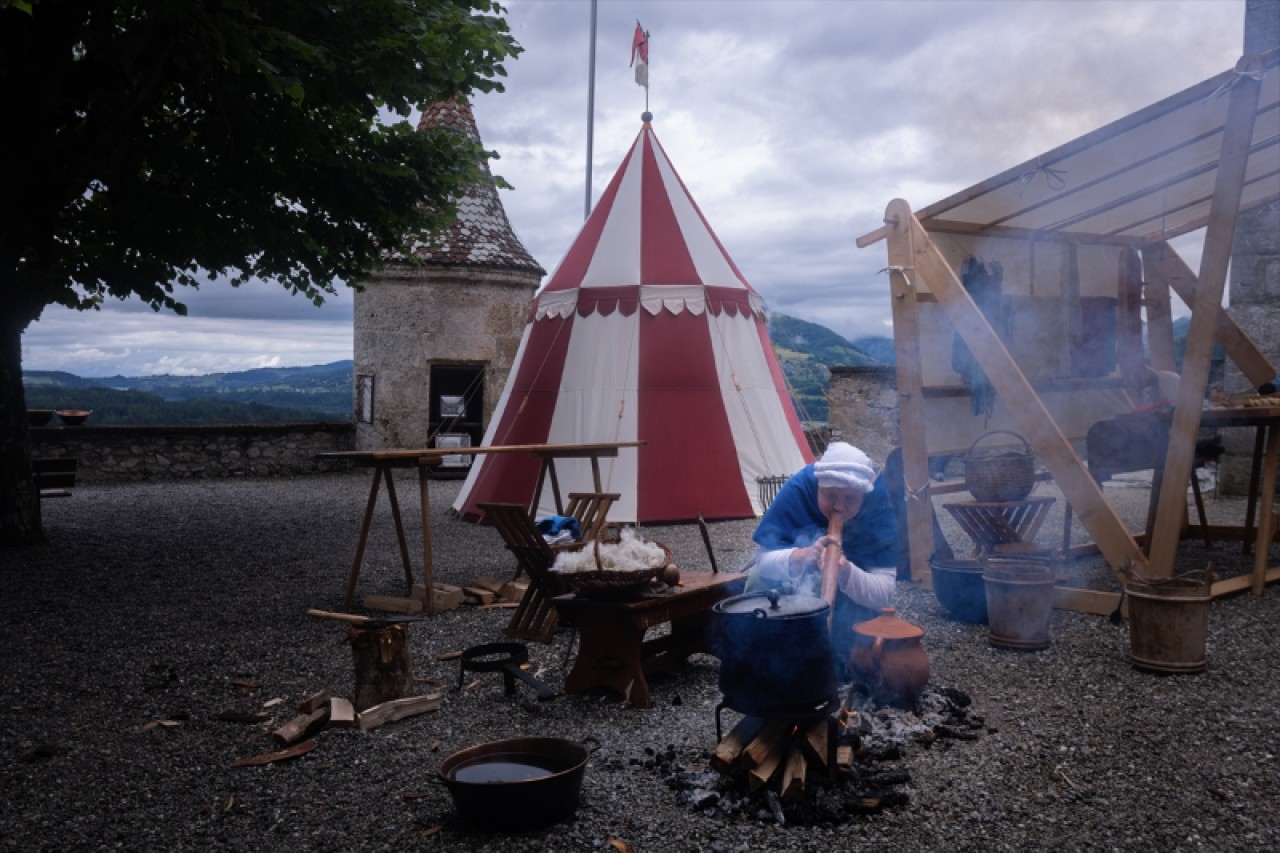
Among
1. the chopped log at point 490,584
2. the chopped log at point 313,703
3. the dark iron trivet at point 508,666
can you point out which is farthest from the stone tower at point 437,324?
the chopped log at point 313,703

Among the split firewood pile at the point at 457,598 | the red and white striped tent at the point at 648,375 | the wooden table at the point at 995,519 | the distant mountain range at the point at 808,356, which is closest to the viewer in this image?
the wooden table at the point at 995,519

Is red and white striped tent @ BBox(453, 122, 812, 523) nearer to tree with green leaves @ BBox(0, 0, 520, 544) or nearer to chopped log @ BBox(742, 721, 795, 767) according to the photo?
tree with green leaves @ BBox(0, 0, 520, 544)

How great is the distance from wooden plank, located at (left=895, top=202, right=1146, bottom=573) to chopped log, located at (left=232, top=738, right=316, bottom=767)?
4.07m

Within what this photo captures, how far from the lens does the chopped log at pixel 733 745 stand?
113 inches

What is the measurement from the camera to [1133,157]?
5801mm

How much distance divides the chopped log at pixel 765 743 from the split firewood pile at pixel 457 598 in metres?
3.17

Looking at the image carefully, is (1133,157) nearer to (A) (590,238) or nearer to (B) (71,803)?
(A) (590,238)

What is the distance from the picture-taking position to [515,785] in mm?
2643

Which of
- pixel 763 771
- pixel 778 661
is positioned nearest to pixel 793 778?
pixel 763 771

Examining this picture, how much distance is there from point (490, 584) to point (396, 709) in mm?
2408

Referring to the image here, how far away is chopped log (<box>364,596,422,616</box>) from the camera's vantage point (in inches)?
225

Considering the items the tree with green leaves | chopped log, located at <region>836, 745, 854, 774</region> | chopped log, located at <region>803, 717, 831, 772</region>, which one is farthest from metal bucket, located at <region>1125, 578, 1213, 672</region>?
the tree with green leaves

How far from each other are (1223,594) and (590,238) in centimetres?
670

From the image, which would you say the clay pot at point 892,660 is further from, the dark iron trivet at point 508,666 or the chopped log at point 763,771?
the dark iron trivet at point 508,666
